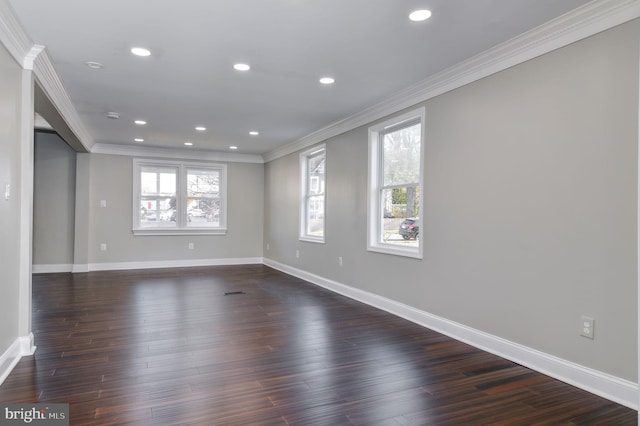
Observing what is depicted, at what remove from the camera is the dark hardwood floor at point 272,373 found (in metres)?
2.24

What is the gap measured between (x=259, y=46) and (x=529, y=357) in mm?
3056

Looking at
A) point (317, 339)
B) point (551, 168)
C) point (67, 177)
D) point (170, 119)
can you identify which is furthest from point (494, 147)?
point (67, 177)

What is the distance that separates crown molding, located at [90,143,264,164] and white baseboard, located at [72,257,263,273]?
209 cm

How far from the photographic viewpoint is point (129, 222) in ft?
25.9

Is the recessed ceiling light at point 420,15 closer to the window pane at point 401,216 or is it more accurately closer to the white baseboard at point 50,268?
the window pane at point 401,216

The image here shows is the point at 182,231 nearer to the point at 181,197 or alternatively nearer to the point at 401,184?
the point at 181,197

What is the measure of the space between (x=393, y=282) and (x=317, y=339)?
132 cm

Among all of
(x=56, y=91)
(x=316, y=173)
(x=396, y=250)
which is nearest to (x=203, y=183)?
(x=316, y=173)

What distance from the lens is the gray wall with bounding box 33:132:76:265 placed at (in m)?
7.21

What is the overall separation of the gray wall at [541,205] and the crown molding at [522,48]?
7 centimetres

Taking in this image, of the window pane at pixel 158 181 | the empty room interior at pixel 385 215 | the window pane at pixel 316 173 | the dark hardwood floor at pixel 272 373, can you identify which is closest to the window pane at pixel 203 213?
the window pane at pixel 158 181

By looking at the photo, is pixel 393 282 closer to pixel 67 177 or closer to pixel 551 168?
pixel 551 168

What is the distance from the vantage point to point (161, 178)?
27.0ft

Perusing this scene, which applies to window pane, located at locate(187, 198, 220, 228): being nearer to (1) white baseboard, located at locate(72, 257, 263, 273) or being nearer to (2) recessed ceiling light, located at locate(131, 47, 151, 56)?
(1) white baseboard, located at locate(72, 257, 263, 273)
